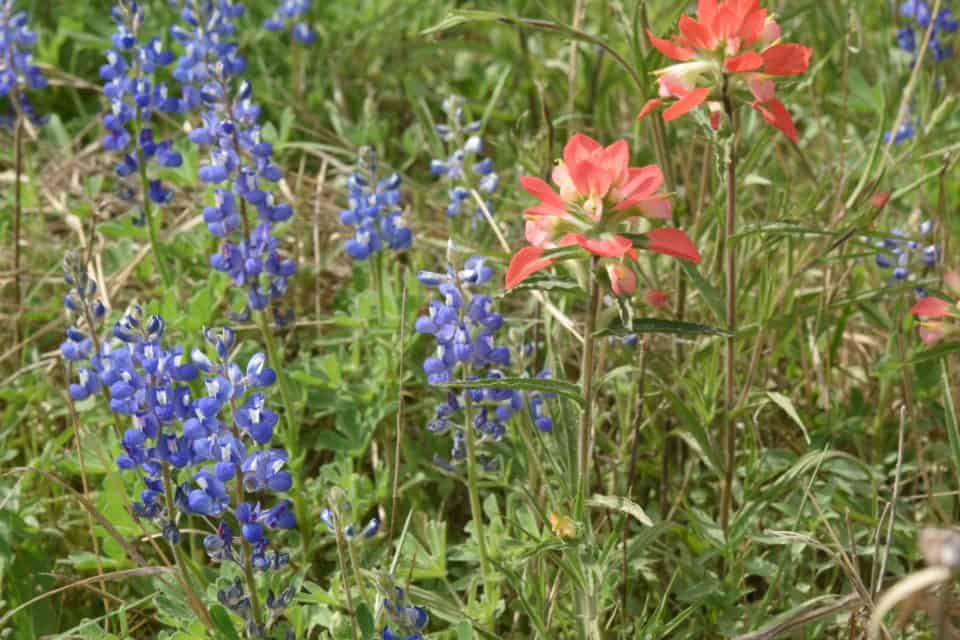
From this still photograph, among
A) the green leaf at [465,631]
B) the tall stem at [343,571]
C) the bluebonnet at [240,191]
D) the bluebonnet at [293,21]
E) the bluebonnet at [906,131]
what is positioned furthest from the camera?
the bluebonnet at [293,21]

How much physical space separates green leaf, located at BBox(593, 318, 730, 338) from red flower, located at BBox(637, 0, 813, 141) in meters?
0.37

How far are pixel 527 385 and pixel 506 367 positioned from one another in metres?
0.91

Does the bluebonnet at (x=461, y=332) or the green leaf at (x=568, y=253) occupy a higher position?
the green leaf at (x=568, y=253)

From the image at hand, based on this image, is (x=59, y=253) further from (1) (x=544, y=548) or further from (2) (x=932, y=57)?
(2) (x=932, y=57)

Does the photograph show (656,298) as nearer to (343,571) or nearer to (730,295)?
(730,295)

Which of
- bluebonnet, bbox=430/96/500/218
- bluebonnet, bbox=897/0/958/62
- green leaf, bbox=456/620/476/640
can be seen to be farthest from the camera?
bluebonnet, bbox=897/0/958/62

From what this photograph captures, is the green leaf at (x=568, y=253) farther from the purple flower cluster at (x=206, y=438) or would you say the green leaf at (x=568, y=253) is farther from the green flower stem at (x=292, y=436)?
the green flower stem at (x=292, y=436)

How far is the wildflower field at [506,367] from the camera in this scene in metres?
2.17

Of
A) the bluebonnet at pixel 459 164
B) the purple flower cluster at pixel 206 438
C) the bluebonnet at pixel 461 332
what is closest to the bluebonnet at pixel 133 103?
the bluebonnet at pixel 459 164

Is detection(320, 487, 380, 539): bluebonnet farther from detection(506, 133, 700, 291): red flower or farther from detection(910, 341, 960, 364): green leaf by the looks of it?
detection(910, 341, 960, 364): green leaf

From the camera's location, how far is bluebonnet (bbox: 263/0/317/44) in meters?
4.45

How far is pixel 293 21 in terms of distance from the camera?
451 cm

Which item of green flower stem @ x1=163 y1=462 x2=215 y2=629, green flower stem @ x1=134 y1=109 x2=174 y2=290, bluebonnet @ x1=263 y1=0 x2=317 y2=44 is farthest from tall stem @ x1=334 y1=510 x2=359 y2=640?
bluebonnet @ x1=263 y1=0 x2=317 y2=44

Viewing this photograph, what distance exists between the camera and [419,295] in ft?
10.7
